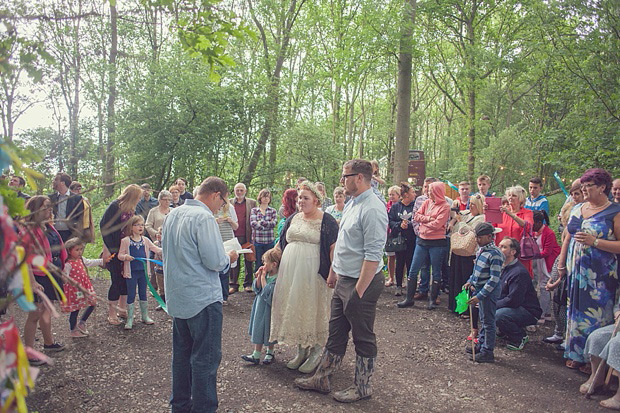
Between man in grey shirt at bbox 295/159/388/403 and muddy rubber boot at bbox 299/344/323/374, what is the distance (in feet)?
1.81

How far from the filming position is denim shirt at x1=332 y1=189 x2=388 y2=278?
3.99m

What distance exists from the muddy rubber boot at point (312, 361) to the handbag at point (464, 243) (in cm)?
300

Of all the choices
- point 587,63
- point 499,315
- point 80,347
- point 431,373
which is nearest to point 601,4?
point 587,63

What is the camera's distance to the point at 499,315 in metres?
5.86

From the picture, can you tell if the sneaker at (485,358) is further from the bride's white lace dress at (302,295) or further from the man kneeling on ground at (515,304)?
the bride's white lace dress at (302,295)

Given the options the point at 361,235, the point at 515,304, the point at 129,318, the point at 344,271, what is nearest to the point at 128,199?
the point at 129,318

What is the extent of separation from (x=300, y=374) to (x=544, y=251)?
13.7 feet

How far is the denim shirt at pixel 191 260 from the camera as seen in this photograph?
3.51 m

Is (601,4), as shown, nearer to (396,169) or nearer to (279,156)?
(396,169)

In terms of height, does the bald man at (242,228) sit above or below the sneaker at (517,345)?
above

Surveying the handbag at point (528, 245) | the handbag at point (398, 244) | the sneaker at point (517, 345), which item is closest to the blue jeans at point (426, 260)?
the handbag at point (398, 244)

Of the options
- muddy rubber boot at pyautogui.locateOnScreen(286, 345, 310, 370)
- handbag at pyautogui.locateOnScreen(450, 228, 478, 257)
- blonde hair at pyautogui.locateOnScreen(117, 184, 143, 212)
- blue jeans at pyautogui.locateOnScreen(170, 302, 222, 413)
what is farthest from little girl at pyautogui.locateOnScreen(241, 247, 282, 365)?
handbag at pyautogui.locateOnScreen(450, 228, 478, 257)

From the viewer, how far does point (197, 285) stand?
3525mm

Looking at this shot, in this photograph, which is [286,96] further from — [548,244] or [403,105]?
[548,244]
